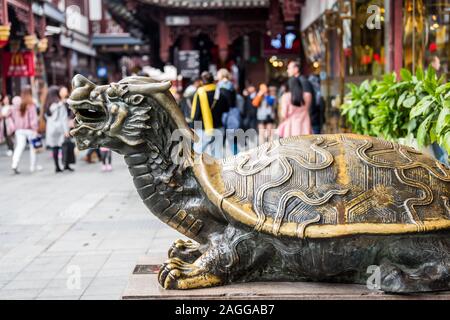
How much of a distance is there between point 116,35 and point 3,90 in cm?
1771

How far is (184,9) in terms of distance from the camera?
20375mm

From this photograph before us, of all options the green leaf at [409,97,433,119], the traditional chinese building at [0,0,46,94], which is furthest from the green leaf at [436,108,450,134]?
the traditional chinese building at [0,0,46,94]

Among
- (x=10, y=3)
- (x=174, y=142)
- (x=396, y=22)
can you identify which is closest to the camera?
(x=174, y=142)

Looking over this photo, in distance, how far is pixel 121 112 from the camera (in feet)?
11.2

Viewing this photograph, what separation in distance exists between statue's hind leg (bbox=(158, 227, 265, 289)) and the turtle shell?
148mm

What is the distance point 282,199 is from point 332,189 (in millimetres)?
241

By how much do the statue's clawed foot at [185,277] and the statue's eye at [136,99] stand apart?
0.80m

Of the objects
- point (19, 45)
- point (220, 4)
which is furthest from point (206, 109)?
point (19, 45)

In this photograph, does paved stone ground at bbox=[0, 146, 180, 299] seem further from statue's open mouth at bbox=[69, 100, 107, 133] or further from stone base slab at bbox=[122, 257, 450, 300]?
statue's open mouth at bbox=[69, 100, 107, 133]

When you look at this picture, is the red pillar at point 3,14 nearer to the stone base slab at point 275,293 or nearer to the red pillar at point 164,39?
the red pillar at point 164,39

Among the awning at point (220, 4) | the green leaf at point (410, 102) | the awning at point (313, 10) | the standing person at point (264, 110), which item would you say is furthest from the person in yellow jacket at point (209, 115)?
the awning at point (220, 4)

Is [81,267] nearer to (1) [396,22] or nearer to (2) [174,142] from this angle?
(2) [174,142]

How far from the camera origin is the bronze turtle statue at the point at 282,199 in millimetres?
3240
